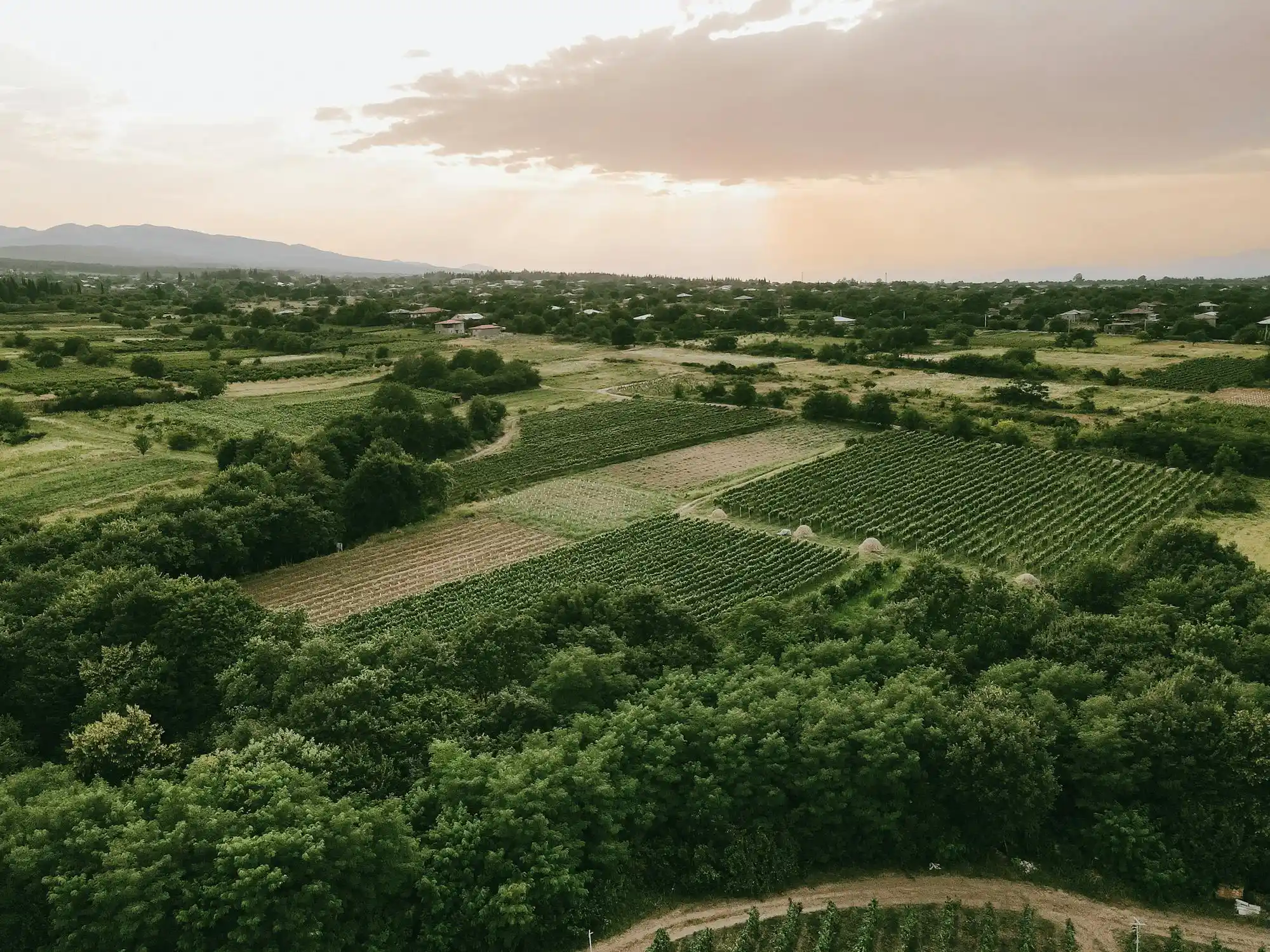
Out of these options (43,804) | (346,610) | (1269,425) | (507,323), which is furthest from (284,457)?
(507,323)

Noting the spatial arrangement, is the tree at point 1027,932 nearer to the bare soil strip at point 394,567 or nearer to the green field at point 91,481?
the bare soil strip at point 394,567

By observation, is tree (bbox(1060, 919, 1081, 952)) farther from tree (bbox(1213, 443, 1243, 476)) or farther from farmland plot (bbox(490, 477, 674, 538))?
tree (bbox(1213, 443, 1243, 476))

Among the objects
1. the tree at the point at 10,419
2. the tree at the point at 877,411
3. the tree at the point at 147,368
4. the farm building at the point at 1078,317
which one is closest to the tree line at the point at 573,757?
the tree at the point at 877,411

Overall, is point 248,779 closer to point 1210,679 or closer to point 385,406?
point 1210,679

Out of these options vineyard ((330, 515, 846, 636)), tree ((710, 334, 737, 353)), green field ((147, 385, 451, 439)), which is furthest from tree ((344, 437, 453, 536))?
tree ((710, 334, 737, 353))

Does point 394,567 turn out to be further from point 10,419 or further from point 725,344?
point 725,344

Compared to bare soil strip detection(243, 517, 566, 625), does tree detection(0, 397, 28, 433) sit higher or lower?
higher

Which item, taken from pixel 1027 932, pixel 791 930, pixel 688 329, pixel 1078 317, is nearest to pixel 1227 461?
pixel 1027 932
